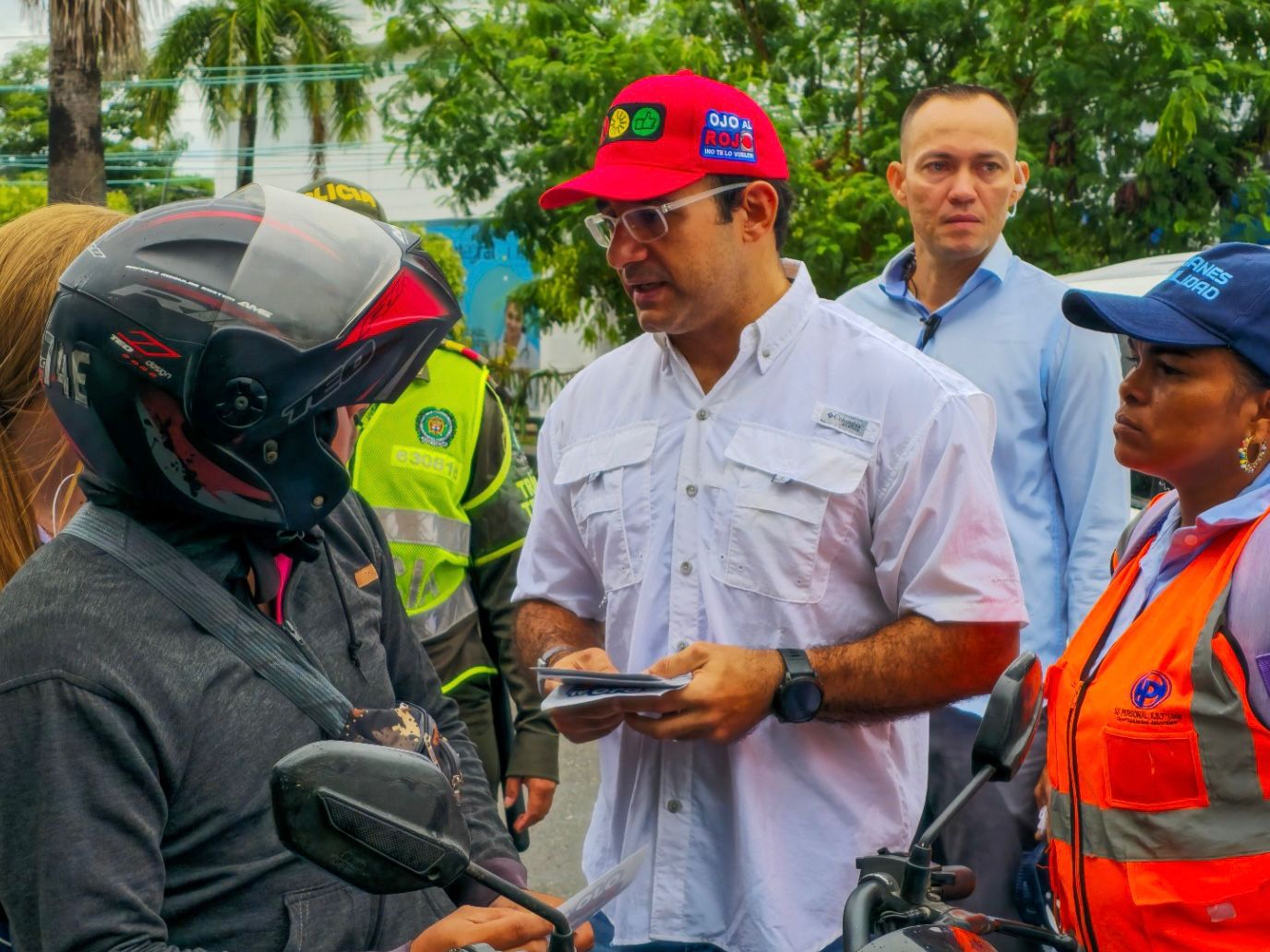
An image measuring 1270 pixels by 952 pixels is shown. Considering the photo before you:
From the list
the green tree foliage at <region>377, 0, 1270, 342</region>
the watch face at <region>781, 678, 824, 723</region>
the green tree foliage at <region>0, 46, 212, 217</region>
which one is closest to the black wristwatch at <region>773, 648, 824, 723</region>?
the watch face at <region>781, 678, 824, 723</region>

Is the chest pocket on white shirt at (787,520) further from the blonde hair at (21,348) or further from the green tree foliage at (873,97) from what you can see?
the green tree foliage at (873,97)

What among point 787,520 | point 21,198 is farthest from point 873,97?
point 21,198

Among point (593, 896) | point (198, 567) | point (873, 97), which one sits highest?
point (873, 97)

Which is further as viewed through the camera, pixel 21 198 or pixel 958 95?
pixel 21 198

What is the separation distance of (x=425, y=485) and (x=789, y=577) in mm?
1314

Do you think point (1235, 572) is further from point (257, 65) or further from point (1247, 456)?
point (257, 65)

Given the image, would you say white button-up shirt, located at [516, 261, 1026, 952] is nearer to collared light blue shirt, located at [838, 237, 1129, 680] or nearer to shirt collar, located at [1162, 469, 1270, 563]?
shirt collar, located at [1162, 469, 1270, 563]

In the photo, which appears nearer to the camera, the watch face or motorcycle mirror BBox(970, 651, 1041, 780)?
motorcycle mirror BBox(970, 651, 1041, 780)

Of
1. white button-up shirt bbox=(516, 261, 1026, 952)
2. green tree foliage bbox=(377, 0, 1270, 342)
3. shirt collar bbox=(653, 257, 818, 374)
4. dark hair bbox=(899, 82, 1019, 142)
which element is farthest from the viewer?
green tree foliage bbox=(377, 0, 1270, 342)

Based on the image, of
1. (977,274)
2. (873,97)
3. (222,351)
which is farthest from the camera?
(873,97)

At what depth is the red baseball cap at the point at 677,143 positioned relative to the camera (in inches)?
116

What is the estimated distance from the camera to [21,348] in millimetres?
2484

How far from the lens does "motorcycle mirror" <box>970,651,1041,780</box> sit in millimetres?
1840

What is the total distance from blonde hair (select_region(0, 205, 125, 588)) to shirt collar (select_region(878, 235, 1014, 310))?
2.45m
